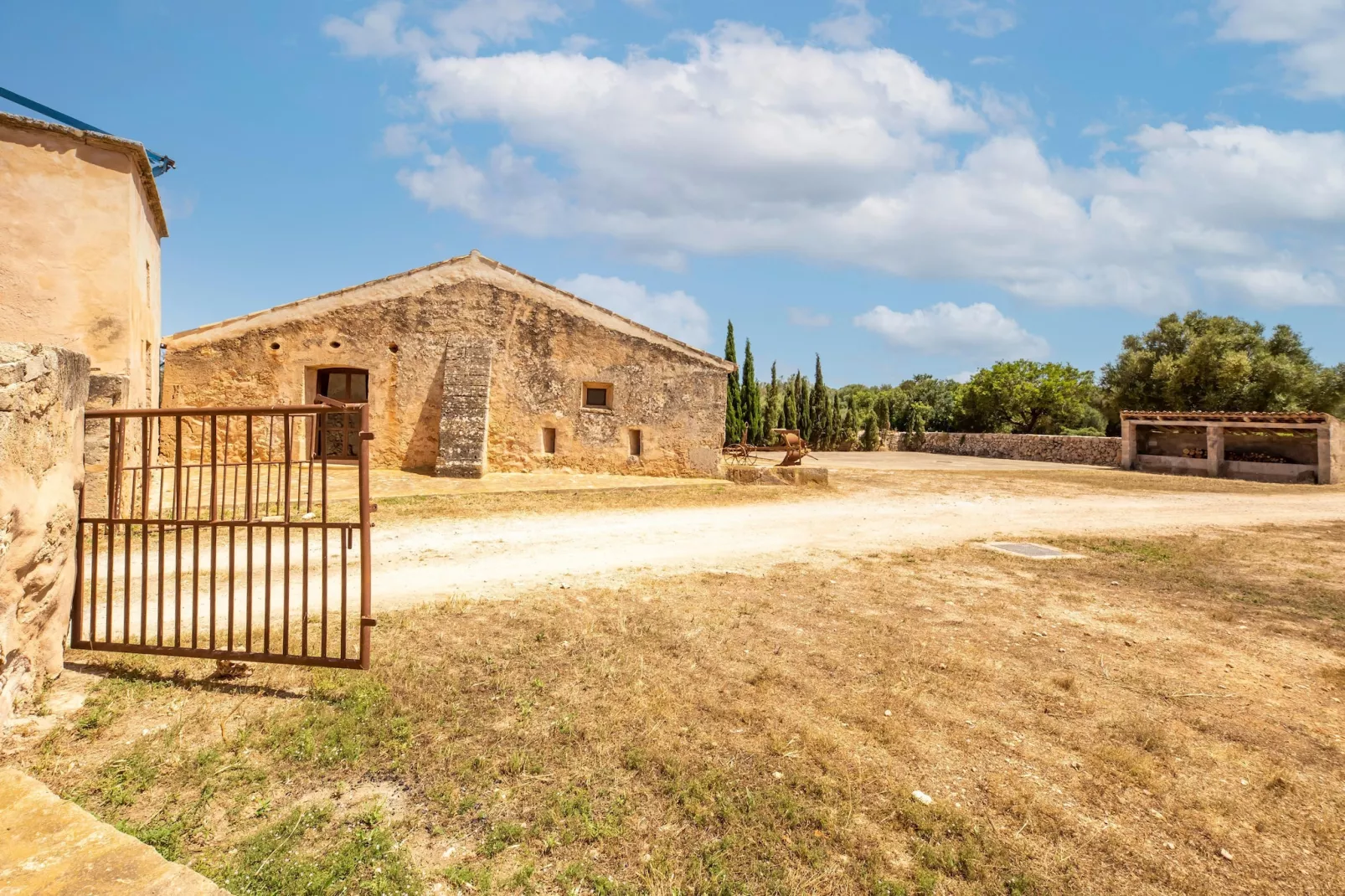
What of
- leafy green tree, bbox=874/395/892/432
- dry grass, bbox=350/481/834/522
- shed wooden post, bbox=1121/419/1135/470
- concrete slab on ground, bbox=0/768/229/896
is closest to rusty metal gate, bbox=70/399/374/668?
dry grass, bbox=350/481/834/522

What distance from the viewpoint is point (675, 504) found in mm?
12781

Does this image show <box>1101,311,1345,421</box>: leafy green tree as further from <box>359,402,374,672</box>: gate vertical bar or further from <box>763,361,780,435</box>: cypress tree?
<box>359,402,374,672</box>: gate vertical bar

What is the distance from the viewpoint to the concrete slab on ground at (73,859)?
1.94 metres

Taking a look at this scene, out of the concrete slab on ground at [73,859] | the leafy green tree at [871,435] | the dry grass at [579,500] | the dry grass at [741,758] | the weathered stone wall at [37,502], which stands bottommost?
the dry grass at [741,758]

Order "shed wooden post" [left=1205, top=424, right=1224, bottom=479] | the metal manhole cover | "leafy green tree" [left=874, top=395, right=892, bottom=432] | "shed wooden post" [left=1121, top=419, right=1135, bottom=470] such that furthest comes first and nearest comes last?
"leafy green tree" [left=874, top=395, right=892, bottom=432] → "shed wooden post" [left=1121, top=419, right=1135, bottom=470] → "shed wooden post" [left=1205, top=424, right=1224, bottom=479] → the metal manhole cover

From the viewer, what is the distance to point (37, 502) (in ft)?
12.0

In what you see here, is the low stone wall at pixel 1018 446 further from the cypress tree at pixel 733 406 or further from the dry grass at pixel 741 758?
the dry grass at pixel 741 758

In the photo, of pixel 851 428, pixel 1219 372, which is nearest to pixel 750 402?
pixel 851 428

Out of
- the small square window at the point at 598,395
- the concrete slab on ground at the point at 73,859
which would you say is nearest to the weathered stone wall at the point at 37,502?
the concrete slab on ground at the point at 73,859

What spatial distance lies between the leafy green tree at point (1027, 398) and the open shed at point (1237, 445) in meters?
13.7

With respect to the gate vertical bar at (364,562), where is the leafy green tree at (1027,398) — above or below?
above

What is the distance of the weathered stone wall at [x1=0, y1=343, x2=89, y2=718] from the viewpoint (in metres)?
3.36

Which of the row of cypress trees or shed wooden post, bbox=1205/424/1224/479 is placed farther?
the row of cypress trees

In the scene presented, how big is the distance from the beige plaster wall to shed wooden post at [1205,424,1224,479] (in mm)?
31467
